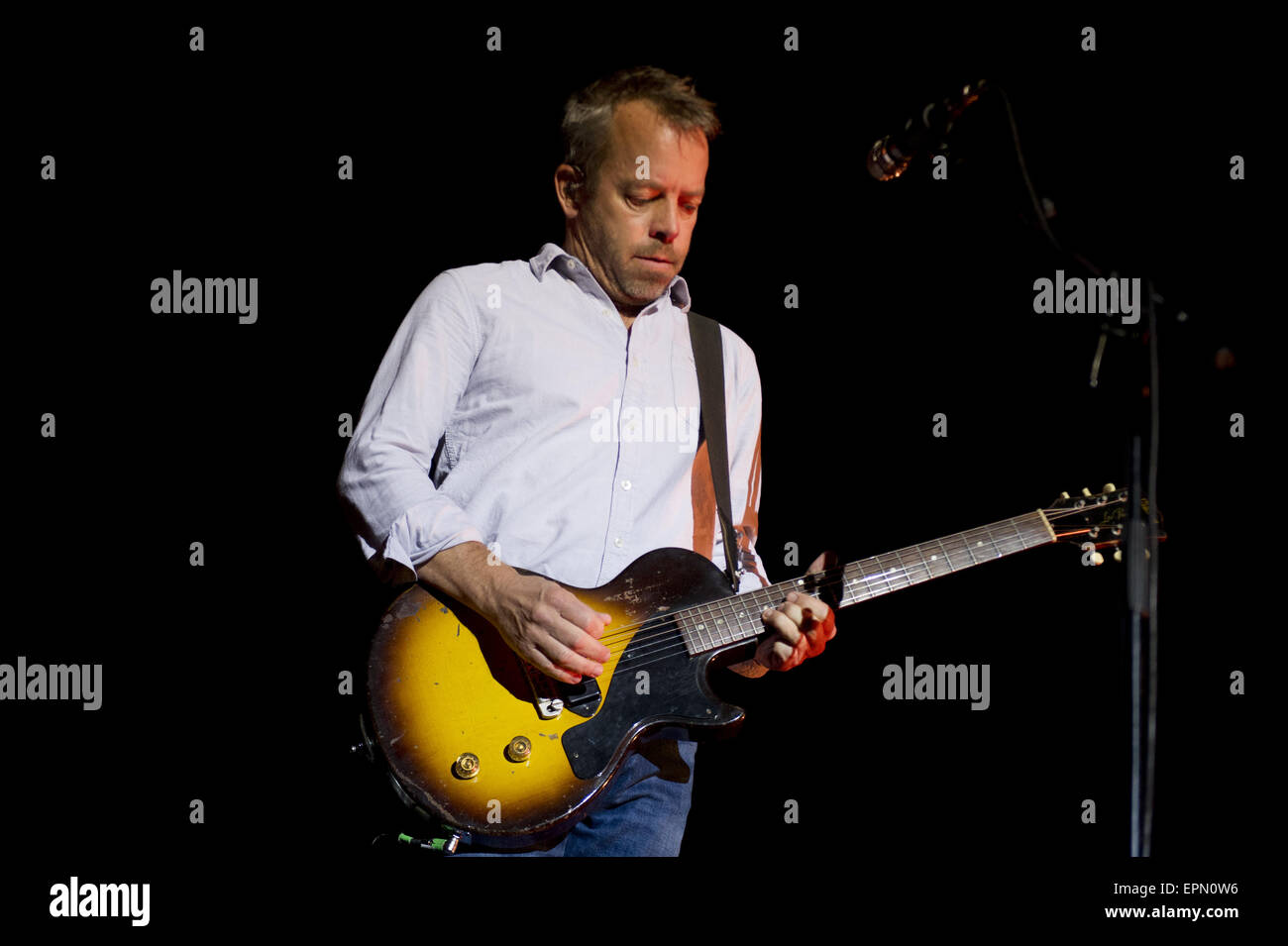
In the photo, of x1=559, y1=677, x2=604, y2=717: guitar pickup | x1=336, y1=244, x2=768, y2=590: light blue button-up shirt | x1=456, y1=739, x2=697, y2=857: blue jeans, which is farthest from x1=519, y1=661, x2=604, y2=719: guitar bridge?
x1=336, y1=244, x2=768, y2=590: light blue button-up shirt

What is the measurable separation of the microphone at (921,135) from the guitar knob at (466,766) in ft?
4.81

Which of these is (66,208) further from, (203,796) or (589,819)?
(589,819)

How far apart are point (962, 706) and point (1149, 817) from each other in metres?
1.54

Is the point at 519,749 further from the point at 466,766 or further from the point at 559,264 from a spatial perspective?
the point at 559,264

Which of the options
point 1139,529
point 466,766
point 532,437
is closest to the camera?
point 1139,529

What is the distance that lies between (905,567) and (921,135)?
3.76ft

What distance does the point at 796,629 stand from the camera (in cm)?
230

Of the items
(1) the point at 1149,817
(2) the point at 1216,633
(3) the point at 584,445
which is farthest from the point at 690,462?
(2) the point at 1216,633

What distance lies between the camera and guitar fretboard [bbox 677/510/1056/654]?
2402 millimetres

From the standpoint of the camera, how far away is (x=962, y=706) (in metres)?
2.99

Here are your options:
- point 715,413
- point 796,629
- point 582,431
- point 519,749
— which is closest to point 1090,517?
point 796,629

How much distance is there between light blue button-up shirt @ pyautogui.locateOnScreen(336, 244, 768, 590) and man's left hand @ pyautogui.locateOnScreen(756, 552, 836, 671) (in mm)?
314

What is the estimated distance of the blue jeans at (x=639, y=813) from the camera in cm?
219

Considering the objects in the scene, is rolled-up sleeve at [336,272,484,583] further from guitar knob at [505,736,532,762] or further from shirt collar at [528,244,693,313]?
guitar knob at [505,736,532,762]
